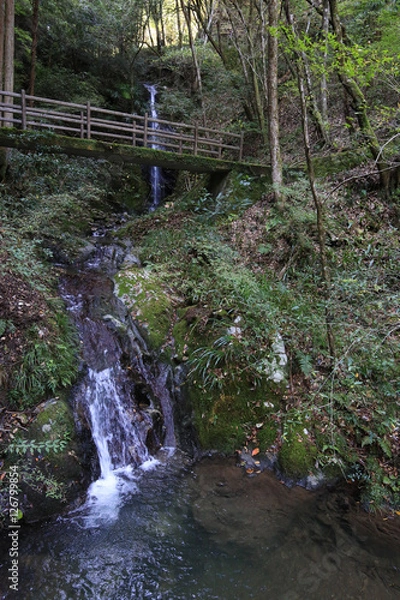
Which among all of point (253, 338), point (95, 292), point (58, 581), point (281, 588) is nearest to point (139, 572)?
point (58, 581)

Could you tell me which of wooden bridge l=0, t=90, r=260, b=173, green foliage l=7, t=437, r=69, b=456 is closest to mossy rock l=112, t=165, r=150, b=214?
wooden bridge l=0, t=90, r=260, b=173

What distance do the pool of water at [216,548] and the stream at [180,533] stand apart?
1cm

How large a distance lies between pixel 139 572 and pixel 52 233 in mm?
7970

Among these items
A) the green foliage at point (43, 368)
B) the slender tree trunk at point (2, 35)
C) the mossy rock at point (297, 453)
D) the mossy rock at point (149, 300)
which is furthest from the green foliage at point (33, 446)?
the slender tree trunk at point (2, 35)

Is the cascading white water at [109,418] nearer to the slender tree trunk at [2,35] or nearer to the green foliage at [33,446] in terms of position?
the green foliage at [33,446]

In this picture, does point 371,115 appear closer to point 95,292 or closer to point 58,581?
point 95,292

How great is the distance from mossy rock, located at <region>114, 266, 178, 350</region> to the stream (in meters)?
1.30

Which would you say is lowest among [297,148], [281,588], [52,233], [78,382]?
[281,588]

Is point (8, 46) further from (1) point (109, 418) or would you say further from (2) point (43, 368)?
(1) point (109, 418)

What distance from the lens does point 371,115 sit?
10.9 m

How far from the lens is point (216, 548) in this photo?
4020 mm

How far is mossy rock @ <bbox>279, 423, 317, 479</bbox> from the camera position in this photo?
16.7ft

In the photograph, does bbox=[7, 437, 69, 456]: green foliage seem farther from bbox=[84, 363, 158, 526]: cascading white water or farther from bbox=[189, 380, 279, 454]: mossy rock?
bbox=[189, 380, 279, 454]: mossy rock

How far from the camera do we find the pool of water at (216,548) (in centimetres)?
355
